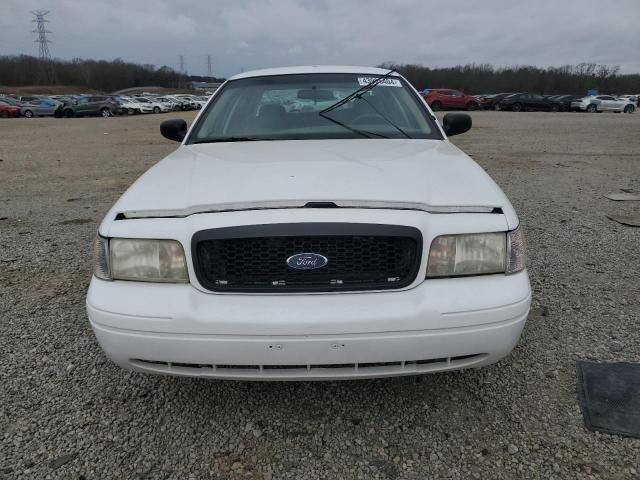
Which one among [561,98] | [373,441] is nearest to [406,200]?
[373,441]

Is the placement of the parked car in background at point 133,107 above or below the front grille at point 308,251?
above

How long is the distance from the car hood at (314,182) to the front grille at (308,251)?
5.3 inches

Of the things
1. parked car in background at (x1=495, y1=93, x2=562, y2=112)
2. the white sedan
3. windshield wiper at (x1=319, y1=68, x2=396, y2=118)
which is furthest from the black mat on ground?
parked car in background at (x1=495, y1=93, x2=562, y2=112)

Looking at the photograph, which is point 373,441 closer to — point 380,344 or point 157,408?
point 380,344

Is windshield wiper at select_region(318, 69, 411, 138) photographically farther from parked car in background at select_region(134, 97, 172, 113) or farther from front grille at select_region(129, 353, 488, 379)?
parked car in background at select_region(134, 97, 172, 113)

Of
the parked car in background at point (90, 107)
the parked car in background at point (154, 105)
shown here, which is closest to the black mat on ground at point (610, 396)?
the parked car in background at point (90, 107)

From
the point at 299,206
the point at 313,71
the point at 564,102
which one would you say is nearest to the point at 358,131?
the point at 313,71

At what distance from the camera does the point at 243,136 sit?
3.12 m

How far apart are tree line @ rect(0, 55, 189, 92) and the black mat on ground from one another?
104997 millimetres

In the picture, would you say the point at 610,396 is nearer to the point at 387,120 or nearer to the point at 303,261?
the point at 303,261

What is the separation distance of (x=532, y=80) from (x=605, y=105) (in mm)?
42353

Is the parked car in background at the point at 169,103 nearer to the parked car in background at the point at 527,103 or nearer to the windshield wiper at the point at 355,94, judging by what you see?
the parked car in background at the point at 527,103

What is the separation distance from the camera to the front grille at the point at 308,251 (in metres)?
1.85

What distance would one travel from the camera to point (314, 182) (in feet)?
6.75
